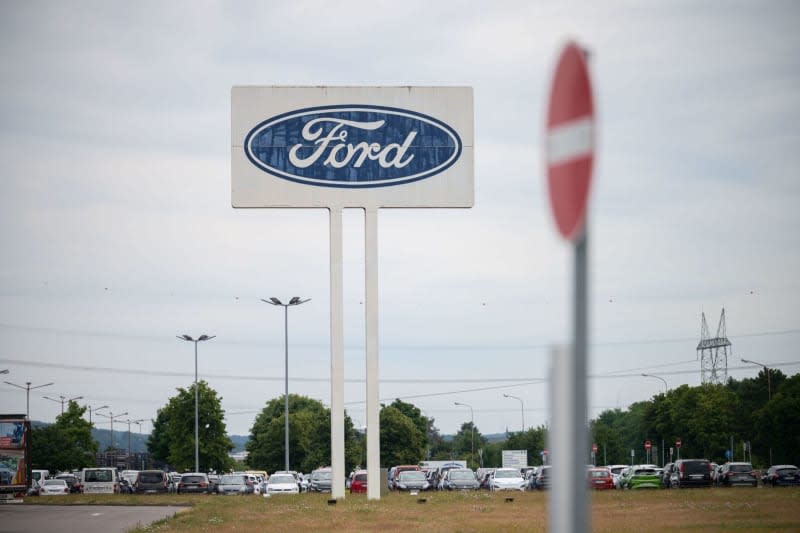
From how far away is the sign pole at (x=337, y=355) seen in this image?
125ft

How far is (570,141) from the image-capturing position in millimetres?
4281

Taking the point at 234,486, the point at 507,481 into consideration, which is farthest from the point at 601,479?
the point at 234,486

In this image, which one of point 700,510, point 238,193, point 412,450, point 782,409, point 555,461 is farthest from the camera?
point 412,450

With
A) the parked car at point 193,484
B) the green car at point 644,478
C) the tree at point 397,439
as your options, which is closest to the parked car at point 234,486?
the parked car at point 193,484

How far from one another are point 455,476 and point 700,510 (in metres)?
29.9

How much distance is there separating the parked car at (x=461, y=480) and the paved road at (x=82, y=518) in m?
20.7

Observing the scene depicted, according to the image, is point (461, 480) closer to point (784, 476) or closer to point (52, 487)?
point (784, 476)

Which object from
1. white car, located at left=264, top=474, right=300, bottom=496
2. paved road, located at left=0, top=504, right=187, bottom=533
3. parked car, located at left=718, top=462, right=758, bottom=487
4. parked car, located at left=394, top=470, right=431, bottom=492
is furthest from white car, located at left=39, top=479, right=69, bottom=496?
parked car, located at left=718, top=462, right=758, bottom=487

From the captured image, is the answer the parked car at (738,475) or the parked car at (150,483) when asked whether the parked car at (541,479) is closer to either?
the parked car at (738,475)

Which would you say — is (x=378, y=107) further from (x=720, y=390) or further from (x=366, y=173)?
(x=720, y=390)

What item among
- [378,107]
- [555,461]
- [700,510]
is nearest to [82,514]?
[378,107]

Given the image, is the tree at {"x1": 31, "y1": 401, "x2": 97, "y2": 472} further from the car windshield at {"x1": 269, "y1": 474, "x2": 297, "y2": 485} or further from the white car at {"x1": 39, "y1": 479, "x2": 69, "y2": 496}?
the car windshield at {"x1": 269, "y1": 474, "x2": 297, "y2": 485}

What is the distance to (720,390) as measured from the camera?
98688mm

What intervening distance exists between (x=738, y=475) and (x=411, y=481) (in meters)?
17.1
